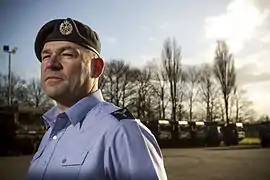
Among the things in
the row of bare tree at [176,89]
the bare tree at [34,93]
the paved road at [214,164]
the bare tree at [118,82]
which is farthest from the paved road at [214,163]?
the bare tree at [34,93]

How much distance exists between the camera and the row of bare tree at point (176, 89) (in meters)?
1.28

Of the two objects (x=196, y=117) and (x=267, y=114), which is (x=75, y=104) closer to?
(x=196, y=117)

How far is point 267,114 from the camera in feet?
4.75

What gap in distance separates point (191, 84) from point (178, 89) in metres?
0.05

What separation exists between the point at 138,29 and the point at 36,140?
0.61 metres

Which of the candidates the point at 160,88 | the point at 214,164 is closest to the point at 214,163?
the point at 214,164

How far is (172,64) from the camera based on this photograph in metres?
1.39

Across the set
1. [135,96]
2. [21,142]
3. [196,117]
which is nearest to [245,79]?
[196,117]

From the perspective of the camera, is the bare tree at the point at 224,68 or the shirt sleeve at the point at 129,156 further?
the bare tree at the point at 224,68

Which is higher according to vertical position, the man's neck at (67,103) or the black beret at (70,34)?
the black beret at (70,34)

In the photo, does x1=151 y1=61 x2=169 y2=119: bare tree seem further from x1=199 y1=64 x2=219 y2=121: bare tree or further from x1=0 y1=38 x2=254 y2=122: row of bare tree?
x1=199 y1=64 x2=219 y2=121: bare tree

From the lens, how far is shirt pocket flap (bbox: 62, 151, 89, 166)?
65 cm

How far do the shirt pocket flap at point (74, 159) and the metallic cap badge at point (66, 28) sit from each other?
0.27 meters

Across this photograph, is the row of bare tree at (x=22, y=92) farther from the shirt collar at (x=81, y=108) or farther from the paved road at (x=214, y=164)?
the shirt collar at (x=81, y=108)
